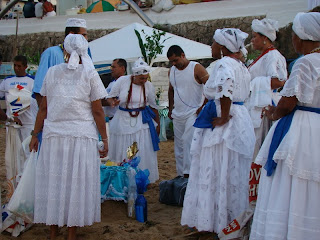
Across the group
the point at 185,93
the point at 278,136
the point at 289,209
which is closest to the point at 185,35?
the point at 185,93

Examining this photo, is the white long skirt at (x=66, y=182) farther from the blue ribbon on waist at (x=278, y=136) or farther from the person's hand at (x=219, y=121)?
the blue ribbon on waist at (x=278, y=136)

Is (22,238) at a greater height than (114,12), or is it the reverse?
(114,12)

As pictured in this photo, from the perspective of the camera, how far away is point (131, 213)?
5.43 metres

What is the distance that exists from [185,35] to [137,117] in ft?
30.8

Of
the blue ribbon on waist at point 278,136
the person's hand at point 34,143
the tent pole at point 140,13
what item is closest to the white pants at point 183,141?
the person's hand at point 34,143

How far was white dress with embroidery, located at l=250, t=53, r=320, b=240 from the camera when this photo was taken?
10.3 feet

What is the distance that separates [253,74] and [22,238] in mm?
3000

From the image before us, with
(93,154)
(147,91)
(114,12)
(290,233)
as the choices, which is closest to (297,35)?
(290,233)

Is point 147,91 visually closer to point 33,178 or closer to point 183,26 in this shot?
point 33,178

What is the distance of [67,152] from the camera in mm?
4191

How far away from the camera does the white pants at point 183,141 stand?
658cm

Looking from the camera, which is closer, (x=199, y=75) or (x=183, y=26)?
(x=199, y=75)

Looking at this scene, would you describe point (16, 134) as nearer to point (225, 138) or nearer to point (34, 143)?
point (34, 143)

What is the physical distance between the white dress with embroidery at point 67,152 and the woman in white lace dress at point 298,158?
5.42 ft
